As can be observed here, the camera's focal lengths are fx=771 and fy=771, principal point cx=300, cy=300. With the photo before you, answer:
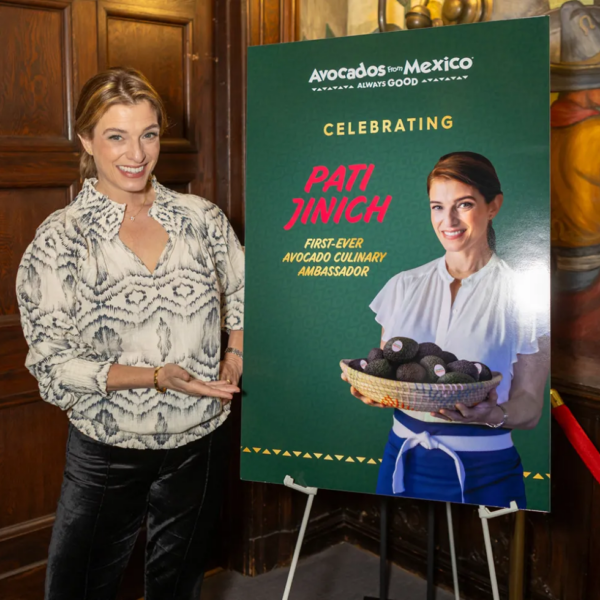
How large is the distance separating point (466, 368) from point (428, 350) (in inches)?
3.5

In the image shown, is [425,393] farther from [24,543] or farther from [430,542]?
[24,543]

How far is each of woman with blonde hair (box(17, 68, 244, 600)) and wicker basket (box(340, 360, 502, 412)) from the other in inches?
13.2

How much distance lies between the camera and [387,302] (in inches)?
68.1

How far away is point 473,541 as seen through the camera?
8.20 feet

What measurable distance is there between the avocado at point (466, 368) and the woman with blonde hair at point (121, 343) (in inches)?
19.8

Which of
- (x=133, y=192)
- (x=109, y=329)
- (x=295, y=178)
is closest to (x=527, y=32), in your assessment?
(x=295, y=178)

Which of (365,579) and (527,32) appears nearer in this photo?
(527,32)

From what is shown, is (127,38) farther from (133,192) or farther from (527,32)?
(527,32)

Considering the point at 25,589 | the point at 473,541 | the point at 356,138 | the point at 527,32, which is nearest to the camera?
the point at 527,32

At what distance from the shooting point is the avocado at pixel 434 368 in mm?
1644

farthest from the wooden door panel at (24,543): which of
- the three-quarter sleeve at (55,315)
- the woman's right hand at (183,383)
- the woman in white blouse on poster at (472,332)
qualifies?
the woman in white blouse on poster at (472,332)

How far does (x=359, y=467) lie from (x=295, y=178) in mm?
688

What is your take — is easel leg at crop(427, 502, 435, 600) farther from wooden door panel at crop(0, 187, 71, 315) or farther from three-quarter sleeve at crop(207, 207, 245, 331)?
wooden door panel at crop(0, 187, 71, 315)

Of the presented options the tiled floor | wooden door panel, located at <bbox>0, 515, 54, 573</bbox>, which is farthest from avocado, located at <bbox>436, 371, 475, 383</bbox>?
wooden door panel, located at <bbox>0, 515, 54, 573</bbox>
